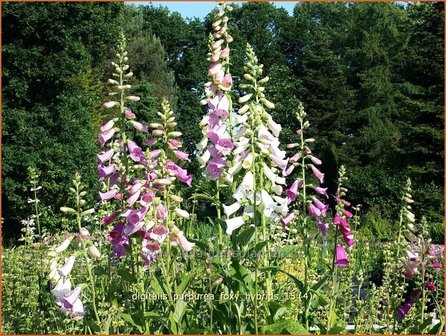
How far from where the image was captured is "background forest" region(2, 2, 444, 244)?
1931 centimetres

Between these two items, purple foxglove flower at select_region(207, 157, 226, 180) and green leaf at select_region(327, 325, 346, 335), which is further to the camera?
purple foxglove flower at select_region(207, 157, 226, 180)

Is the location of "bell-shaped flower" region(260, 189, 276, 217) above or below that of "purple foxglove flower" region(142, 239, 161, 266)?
above

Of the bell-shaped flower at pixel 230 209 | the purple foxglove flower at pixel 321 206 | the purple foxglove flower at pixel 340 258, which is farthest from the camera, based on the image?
the purple foxglove flower at pixel 321 206

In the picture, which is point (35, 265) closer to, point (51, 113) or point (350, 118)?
point (51, 113)

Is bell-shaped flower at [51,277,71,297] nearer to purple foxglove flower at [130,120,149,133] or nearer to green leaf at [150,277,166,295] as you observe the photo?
green leaf at [150,277,166,295]

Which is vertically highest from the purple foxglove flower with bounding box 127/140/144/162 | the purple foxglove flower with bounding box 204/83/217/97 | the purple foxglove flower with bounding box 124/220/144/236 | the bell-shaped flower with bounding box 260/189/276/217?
the purple foxglove flower with bounding box 204/83/217/97

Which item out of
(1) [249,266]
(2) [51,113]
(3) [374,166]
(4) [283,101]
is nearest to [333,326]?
(1) [249,266]

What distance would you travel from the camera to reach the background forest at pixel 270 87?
63.4 feet

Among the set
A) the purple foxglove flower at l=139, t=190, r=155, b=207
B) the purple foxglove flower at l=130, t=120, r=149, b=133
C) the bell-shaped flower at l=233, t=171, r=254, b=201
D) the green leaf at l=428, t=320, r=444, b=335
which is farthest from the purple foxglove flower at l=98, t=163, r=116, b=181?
the green leaf at l=428, t=320, r=444, b=335

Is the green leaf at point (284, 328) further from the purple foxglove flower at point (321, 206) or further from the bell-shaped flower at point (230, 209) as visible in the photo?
the purple foxglove flower at point (321, 206)

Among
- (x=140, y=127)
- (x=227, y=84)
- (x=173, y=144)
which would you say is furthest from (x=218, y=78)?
(x=140, y=127)

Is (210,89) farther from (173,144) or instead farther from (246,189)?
(246,189)

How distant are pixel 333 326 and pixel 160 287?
974 millimetres

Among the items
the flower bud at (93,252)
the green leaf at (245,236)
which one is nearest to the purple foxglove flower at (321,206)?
the green leaf at (245,236)
